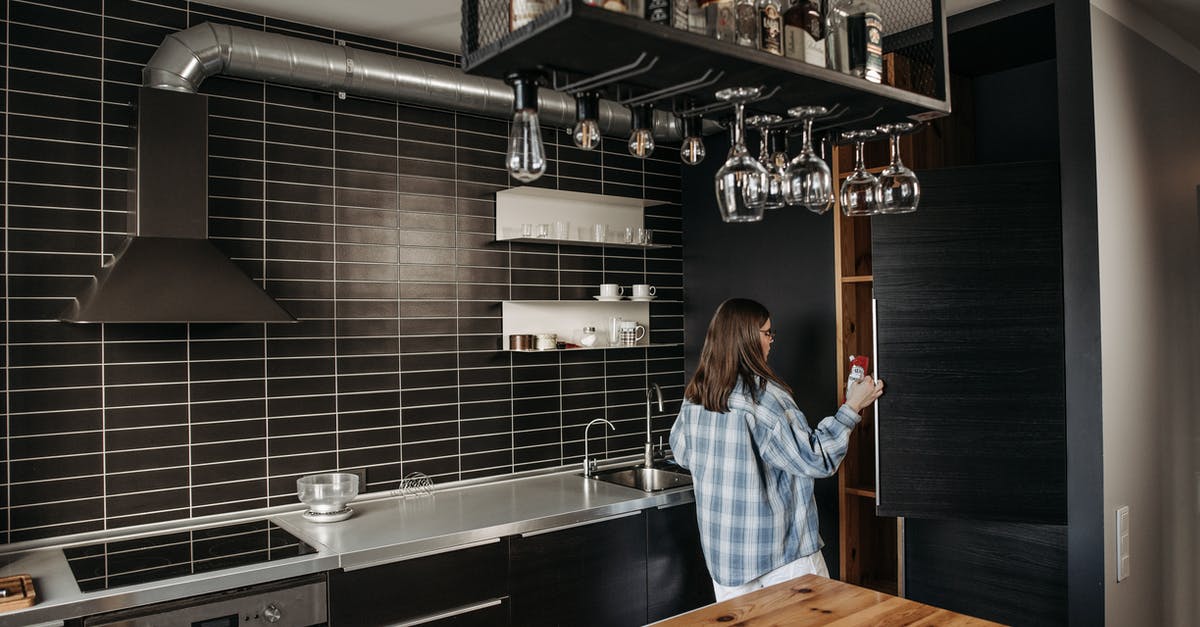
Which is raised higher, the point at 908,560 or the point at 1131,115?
the point at 1131,115

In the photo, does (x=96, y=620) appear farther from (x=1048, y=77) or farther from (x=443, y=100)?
(x=1048, y=77)

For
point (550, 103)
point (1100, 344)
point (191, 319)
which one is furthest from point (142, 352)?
point (1100, 344)

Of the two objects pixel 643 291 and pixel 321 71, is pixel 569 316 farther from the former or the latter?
pixel 321 71

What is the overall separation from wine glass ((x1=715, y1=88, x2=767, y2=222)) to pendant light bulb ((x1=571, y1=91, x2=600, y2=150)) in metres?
0.22

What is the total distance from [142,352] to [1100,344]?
3.13 meters

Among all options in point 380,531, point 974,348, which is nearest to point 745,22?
point 974,348

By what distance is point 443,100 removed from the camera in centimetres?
323

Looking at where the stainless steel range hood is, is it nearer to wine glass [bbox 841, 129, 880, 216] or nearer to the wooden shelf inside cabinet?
the wooden shelf inside cabinet

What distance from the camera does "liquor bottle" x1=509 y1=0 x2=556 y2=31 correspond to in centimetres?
123

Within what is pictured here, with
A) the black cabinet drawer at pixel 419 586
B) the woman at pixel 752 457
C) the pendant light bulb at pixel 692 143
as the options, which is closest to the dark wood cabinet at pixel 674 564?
the woman at pixel 752 457

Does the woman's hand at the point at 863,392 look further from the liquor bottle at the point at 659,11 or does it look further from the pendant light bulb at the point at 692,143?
the liquor bottle at the point at 659,11

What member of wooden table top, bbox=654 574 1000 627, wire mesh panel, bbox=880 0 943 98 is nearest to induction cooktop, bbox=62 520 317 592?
wooden table top, bbox=654 574 1000 627

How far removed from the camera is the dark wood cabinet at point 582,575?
2918mm

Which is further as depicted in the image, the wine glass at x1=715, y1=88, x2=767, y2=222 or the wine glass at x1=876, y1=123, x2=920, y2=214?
the wine glass at x1=876, y1=123, x2=920, y2=214
